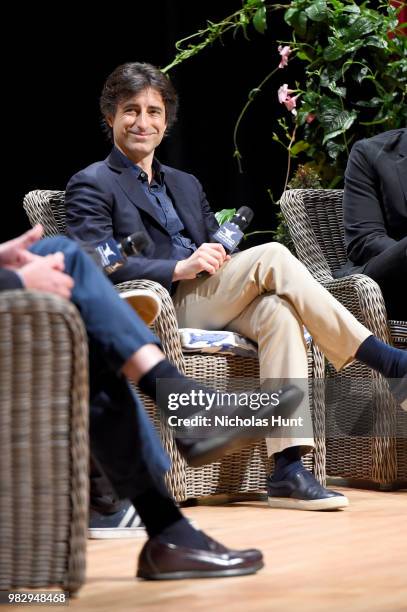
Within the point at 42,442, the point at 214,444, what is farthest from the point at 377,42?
the point at 42,442

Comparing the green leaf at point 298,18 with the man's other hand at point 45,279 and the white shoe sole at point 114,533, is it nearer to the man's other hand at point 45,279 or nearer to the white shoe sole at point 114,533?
the white shoe sole at point 114,533

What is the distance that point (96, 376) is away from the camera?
5.09 ft

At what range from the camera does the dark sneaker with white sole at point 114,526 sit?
2107 millimetres

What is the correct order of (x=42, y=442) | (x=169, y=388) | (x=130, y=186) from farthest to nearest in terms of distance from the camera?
1. (x=130, y=186)
2. (x=169, y=388)
3. (x=42, y=442)

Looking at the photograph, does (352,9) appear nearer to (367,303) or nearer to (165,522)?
(367,303)

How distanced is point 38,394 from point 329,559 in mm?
659

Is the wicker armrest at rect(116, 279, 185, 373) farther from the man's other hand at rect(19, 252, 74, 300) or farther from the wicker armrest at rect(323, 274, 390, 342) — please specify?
the man's other hand at rect(19, 252, 74, 300)

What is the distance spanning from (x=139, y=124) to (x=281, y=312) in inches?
27.6

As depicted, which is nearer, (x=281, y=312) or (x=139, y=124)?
(x=281, y=312)

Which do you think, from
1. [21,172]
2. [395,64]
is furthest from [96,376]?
[21,172]

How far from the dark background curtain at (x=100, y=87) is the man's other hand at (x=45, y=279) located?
2.49 meters

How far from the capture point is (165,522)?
1549 millimetres

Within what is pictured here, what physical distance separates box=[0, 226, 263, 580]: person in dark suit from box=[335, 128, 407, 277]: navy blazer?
1.54 m

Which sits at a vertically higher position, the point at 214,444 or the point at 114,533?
the point at 214,444
